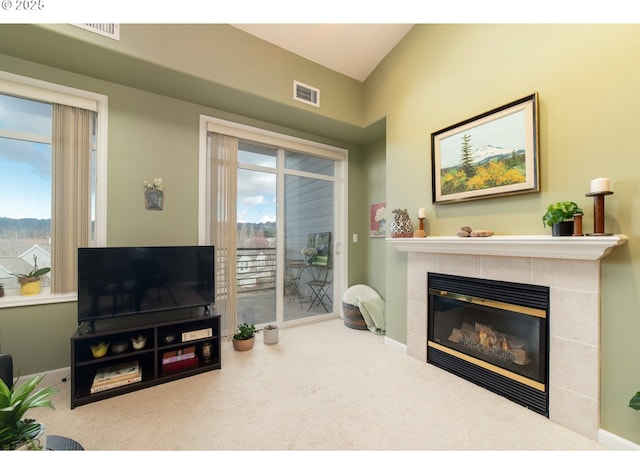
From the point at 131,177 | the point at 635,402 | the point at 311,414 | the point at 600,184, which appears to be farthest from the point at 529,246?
the point at 131,177

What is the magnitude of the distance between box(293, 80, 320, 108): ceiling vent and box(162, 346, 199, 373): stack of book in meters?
2.70

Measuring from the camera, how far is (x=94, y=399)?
1954mm

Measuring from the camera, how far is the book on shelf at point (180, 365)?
2309mm

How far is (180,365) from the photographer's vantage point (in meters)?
2.36

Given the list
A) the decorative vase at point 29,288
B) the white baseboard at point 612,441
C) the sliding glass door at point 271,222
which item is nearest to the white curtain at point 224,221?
the sliding glass door at point 271,222

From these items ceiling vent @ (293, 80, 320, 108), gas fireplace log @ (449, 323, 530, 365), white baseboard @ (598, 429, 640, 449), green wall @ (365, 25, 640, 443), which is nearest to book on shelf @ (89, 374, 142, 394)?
green wall @ (365, 25, 640, 443)

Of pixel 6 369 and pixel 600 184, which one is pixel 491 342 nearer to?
pixel 600 184

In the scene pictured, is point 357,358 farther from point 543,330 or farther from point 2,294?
point 2,294

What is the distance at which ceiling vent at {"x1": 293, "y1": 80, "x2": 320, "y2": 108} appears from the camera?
2942 millimetres

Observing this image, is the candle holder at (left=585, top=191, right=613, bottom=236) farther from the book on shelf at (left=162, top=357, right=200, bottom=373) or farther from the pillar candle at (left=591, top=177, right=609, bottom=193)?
the book on shelf at (left=162, top=357, right=200, bottom=373)

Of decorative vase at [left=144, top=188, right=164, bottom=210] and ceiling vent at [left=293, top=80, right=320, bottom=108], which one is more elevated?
ceiling vent at [left=293, top=80, right=320, bottom=108]

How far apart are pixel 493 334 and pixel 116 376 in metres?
2.98
